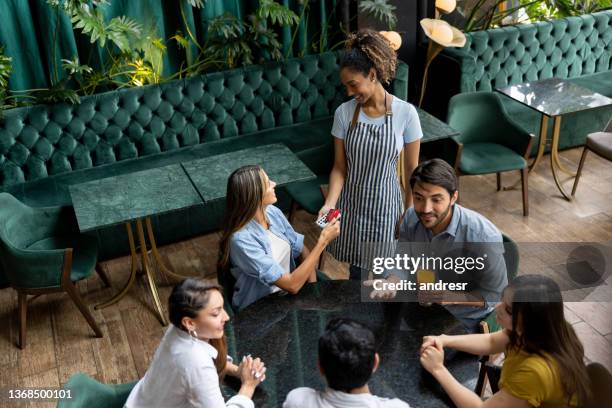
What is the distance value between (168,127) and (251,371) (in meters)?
2.94

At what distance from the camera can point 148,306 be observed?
401 centimetres

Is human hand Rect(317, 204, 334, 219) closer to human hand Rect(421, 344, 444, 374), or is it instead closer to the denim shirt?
the denim shirt

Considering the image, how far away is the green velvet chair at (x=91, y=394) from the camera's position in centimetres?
211

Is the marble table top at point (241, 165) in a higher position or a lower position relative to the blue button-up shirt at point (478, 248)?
lower

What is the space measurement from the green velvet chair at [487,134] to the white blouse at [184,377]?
292cm

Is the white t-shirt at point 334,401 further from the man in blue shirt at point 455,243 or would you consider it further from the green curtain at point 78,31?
the green curtain at point 78,31

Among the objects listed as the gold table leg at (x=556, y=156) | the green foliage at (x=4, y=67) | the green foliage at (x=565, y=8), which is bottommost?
the gold table leg at (x=556, y=156)

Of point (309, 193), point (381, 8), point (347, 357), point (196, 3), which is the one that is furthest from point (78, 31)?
point (347, 357)

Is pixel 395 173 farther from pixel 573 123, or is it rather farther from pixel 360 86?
pixel 573 123

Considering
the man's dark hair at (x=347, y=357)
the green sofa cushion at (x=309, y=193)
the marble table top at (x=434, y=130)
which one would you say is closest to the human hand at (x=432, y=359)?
the man's dark hair at (x=347, y=357)

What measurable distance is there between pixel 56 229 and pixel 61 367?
83cm

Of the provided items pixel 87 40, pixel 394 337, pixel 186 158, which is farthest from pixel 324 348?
pixel 87 40

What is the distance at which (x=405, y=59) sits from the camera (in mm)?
5652

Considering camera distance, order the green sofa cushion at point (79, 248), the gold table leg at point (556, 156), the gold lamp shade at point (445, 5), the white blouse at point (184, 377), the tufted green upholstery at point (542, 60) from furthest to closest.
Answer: the tufted green upholstery at point (542, 60) < the gold lamp shade at point (445, 5) < the gold table leg at point (556, 156) < the green sofa cushion at point (79, 248) < the white blouse at point (184, 377)
